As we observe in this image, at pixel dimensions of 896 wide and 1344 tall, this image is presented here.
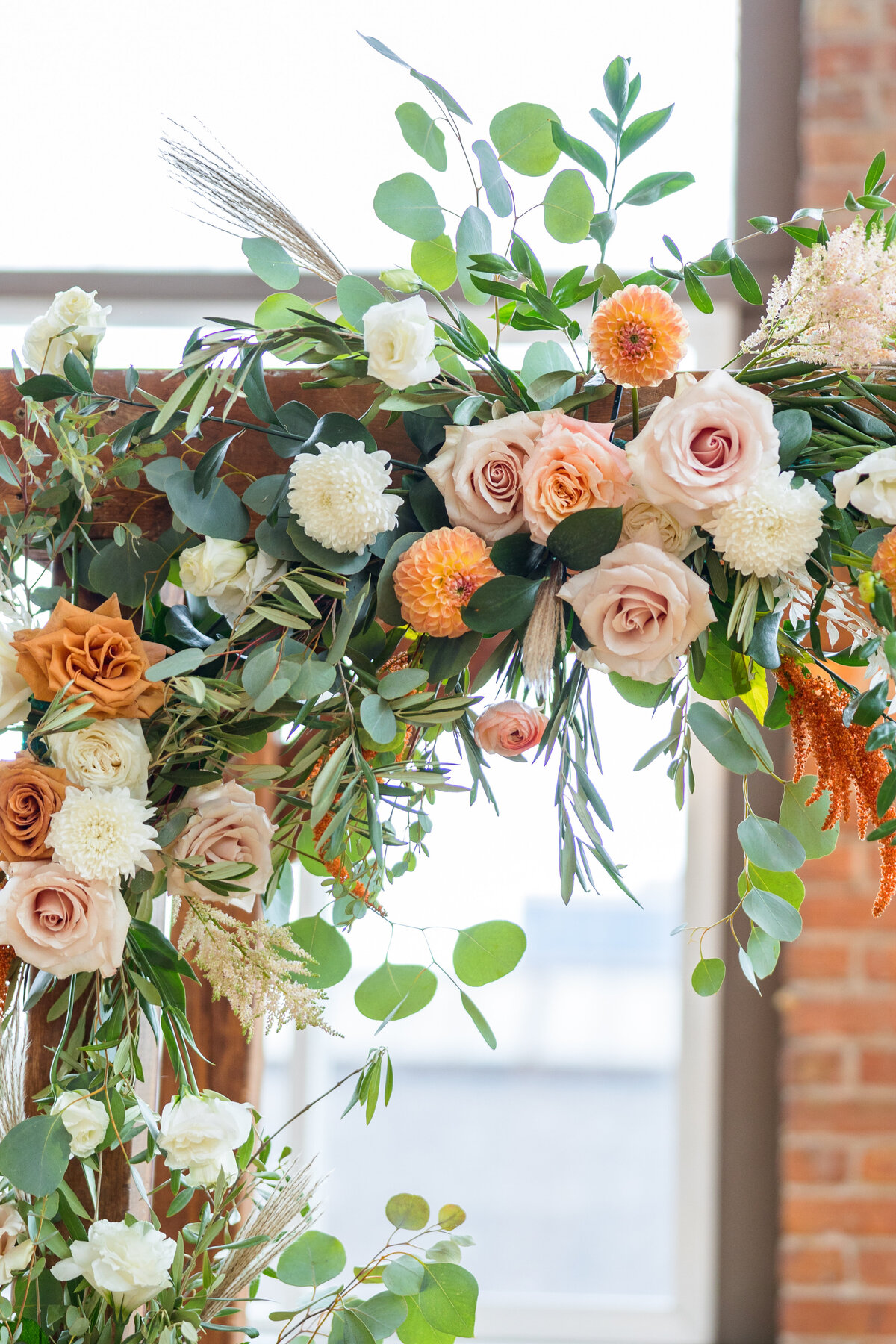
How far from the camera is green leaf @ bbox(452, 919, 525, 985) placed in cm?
74

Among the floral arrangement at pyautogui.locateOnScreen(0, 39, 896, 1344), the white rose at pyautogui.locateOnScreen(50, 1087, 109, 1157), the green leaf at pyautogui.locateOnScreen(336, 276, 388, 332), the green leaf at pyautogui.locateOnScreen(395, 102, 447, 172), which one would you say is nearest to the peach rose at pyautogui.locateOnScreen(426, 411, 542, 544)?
the floral arrangement at pyautogui.locateOnScreen(0, 39, 896, 1344)

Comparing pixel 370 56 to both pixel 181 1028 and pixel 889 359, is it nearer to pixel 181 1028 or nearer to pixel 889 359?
pixel 889 359

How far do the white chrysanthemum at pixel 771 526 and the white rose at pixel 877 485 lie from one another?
0.02 meters

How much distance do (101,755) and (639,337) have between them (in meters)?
0.40

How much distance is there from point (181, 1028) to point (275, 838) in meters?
0.14

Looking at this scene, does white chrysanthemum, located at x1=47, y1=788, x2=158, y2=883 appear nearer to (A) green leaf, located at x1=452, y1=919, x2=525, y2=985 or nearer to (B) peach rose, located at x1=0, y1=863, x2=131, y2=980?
(B) peach rose, located at x1=0, y1=863, x2=131, y2=980

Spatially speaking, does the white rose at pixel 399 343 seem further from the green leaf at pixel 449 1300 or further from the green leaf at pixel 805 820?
the green leaf at pixel 449 1300

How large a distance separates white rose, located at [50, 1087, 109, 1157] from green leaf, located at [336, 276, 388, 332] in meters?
0.51

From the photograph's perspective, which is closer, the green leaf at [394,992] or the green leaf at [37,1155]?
the green leaf at [37,1155]

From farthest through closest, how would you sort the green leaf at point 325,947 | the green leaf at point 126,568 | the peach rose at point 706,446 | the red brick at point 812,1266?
the red brick at point 812,1266 < the green leaf at point 325,947 < the green leaf at point 126,568 < the peach rose at point 706,446

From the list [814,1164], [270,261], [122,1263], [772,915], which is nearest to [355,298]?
[270,261]

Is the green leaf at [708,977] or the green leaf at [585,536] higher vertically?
the green leaf at [585,536]

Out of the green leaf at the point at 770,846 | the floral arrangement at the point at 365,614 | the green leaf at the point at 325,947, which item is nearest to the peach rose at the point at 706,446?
the floral arrangement at the point at 365,614

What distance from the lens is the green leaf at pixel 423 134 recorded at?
677 millimetres
